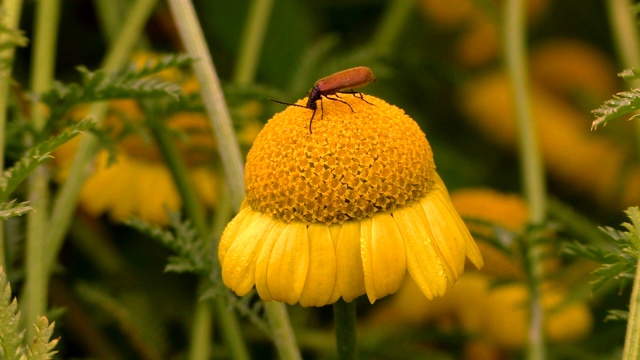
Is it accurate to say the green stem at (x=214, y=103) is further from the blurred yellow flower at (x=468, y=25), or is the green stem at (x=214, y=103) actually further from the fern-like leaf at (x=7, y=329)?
the blurred yellow flower at (x=468, y=25)

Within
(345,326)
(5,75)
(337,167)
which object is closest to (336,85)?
(337,167)

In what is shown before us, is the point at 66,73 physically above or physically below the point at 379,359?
above

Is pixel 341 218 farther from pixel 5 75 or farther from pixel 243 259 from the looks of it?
pixel 5 75

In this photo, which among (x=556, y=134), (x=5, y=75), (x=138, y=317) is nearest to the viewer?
(x=5, y=75)

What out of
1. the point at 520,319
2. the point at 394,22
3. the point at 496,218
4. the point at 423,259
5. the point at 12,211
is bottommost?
the point at 520,319

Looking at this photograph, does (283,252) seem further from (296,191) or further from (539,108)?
(539,108)

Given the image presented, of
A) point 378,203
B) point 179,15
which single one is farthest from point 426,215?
point 179,15
